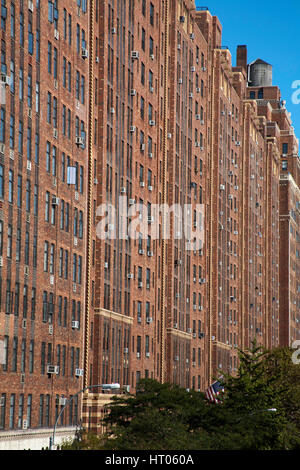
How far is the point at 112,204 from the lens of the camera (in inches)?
3442

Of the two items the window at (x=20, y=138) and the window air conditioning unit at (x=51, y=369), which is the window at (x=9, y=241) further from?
the window air conditioning unit at (x=51, y=369)

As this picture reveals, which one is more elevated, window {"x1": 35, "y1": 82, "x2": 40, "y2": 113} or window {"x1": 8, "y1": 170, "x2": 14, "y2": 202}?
window {"x1": 35, "y1": 82, "x2": 40, "y2": 113}

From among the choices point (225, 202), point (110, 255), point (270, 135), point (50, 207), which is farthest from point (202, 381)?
point (270, 135)

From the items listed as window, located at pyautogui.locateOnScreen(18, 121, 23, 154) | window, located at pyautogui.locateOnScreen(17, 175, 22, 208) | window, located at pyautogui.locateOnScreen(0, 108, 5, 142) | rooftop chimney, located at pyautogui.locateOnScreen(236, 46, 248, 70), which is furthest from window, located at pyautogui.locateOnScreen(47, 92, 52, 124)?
rooftop chimney, located at pyautogui.locateOnScreen(236, 46, 248, 70)

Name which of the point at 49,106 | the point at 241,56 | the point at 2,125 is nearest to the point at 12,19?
the point at 2,125

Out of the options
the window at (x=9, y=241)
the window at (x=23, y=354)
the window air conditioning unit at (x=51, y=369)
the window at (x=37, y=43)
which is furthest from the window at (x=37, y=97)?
the window air conditioning unit at (x=51, y=369)

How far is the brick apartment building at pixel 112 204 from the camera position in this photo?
2626 inches

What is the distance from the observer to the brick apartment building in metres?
66.7

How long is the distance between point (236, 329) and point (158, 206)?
1855 inches

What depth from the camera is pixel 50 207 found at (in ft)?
238

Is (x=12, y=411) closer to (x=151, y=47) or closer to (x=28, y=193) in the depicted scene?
(x=28, y=193)

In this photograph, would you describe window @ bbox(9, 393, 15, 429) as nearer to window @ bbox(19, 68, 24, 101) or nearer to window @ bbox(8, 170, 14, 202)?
window @ bbox(8, 170, 14, 202)

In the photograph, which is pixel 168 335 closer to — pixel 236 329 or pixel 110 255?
pixel 110 255

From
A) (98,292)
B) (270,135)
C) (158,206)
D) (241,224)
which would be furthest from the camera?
(270,135)
